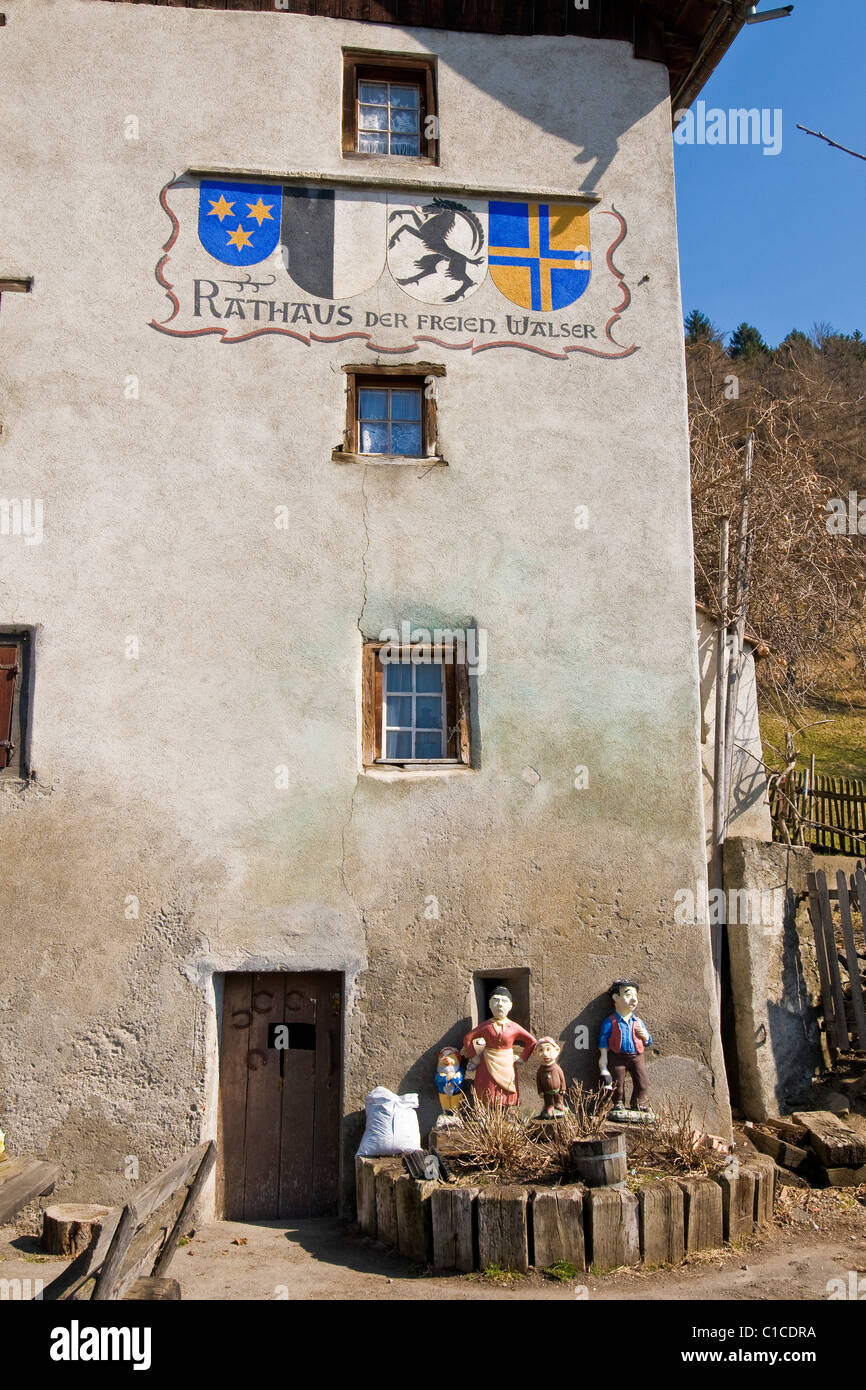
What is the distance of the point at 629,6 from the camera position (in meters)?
9.55

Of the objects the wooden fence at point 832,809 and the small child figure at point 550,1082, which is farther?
the wooden fence at point 832,809

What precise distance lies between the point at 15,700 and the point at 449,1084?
14.3ft

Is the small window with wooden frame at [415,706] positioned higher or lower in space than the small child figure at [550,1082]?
higher

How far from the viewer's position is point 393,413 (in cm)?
877

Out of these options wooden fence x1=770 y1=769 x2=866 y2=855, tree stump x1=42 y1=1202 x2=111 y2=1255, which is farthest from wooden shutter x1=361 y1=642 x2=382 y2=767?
wooden fence x1=770 y1=769 x2=866 y2=855

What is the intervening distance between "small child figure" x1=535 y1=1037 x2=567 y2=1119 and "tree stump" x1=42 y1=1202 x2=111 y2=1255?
121 inches

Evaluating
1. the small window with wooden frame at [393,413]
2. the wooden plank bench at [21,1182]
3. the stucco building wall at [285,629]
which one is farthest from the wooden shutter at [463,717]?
the wooden plank bench at [21,1182]

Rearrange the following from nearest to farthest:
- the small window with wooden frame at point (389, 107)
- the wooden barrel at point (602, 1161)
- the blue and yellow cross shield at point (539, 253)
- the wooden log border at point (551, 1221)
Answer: the wooden log border at point (551, 1221)
the wooden barrel at point (602, 1161)
the blue and yellow cross shield at point (539, 253)
the small window with wooden frame at point (389, 107)

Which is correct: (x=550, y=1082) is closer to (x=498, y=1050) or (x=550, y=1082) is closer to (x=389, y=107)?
(x=498, y=1050)

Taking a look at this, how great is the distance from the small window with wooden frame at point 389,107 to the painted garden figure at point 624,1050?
7.32 m

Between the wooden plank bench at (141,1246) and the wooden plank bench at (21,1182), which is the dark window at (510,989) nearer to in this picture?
the wooden plank bench at (141,1246)

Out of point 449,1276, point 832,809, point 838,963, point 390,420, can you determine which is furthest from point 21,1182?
point 832,809

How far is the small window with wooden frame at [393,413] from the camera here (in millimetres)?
8609
